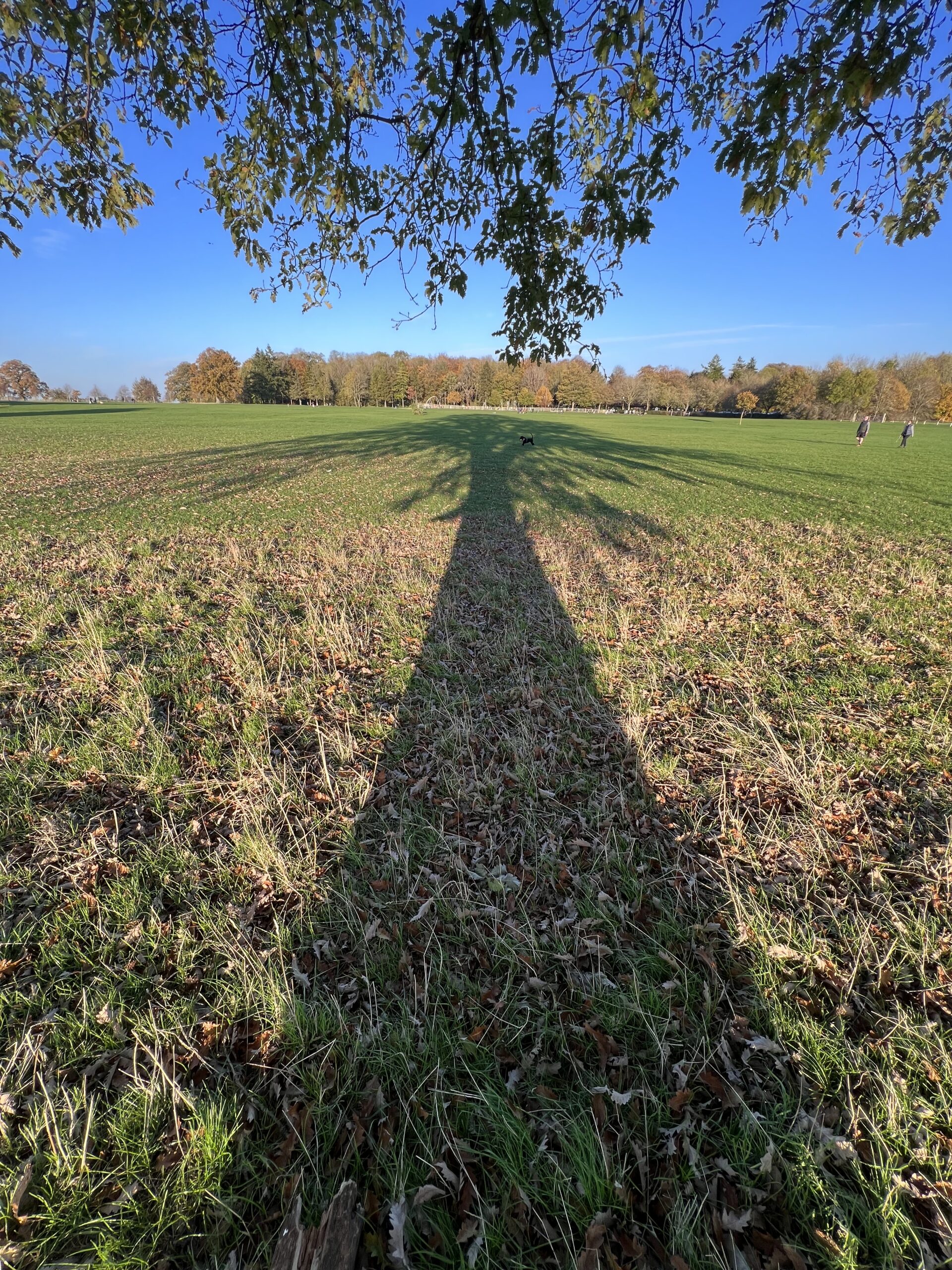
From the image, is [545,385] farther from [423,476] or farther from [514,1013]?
[514,1013]

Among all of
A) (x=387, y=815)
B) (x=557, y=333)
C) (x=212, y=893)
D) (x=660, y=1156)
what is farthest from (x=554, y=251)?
(x=660, y=1156)

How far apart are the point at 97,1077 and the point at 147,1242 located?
0.84 meters

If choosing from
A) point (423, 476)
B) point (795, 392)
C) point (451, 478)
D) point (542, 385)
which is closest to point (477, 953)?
point (451, 478)

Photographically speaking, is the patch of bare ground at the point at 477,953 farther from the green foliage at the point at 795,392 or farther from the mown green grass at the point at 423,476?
the green foliage at the point at 795,392

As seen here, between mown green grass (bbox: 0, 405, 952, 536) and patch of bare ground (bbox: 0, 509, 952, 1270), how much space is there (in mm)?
10071

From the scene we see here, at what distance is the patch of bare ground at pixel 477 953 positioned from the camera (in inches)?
79.0

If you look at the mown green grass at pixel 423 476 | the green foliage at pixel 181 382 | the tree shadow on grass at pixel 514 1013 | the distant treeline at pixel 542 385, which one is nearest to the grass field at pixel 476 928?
the tree shadow on grass at pixel 514 1013

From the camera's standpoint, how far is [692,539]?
43.5 feet

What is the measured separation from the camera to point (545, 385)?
12769cm

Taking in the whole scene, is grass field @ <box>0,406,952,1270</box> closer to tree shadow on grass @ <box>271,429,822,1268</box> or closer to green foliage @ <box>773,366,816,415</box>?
tree shadow on grass @ <box>271,429,822,1268</box>

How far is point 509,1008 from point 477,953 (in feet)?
1.26

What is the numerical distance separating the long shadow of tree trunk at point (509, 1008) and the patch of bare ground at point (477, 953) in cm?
2

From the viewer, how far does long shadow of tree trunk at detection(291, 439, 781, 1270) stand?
2008 mm

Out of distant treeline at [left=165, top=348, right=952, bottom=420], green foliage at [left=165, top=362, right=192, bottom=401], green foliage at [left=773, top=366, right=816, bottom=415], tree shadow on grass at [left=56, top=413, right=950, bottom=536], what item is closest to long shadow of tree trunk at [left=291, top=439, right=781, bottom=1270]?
tree shadow on grass at [left=56, top=413, right=950, bottom=536]
